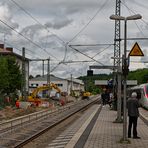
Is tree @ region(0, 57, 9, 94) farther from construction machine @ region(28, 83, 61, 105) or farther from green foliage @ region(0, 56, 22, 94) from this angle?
construction machine @ region(28, 83, 61, 105)

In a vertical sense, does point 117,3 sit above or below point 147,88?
above

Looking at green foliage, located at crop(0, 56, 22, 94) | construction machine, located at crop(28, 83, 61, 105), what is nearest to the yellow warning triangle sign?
construction machine, located at crop(28, 83, 61, 105)

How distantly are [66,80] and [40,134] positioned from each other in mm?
144286

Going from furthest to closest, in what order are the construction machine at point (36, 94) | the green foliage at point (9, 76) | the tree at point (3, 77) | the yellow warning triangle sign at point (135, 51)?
the green foliage at point (9, 76) < the tree at point (3, 77) < the construction machine at point (36, 94) < the yellow warning triangle sign at point (135, 51)

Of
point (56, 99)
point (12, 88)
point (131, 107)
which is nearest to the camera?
point (131, 107)

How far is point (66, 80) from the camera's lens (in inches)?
6555

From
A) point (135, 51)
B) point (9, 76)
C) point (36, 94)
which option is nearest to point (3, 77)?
point (36, 94)

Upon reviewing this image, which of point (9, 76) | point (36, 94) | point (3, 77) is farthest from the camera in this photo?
point (9, 76)

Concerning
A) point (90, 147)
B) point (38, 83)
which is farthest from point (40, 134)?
point (38, 83)

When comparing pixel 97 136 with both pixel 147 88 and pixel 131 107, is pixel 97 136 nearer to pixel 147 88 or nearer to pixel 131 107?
pixel 131 107

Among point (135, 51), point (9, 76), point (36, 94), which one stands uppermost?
point (9, 76)

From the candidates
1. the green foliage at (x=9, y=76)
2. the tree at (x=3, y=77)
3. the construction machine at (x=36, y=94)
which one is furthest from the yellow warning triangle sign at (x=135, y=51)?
the green foliage at (x=9, y=76)

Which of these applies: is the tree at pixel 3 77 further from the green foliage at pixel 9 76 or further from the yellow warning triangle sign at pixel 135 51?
the yellow warning triangle sign at pixel 135 51

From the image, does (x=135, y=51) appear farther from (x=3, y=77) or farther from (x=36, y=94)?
(x=36, y=94)
